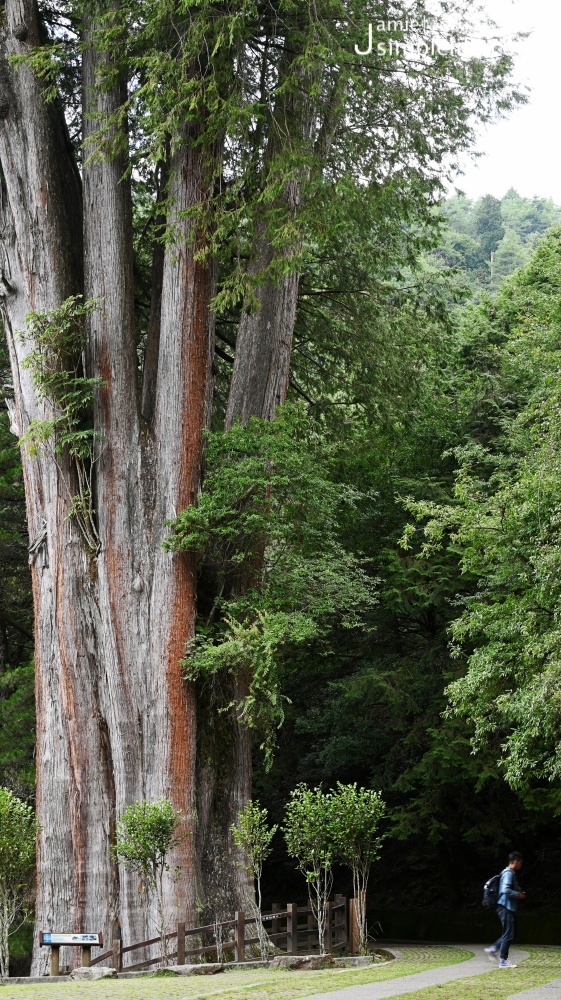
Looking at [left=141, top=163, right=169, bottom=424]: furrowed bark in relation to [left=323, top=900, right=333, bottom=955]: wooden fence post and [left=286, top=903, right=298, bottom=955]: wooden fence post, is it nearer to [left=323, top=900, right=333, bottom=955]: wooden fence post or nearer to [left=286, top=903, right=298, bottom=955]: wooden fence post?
[left=286, top=903, right=298, bottom=955]: wooden fence post

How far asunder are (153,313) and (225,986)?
34.5ft

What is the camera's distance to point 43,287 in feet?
52.4

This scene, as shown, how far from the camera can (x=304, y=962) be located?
12.1 m

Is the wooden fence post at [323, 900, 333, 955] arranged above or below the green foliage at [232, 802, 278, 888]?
below

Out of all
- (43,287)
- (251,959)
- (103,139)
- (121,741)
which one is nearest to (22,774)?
(121,741)

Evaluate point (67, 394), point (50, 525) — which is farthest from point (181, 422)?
point (50, 525)

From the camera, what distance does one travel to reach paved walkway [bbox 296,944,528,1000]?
8.39 metres

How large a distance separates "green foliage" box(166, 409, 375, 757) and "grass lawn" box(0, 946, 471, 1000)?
3.35 metres

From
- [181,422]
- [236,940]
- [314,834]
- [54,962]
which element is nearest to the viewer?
[54,962]

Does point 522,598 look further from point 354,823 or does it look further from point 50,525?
point 50,525

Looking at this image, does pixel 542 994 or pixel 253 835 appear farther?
pixel 253 835

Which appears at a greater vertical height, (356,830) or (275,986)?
(356,830)

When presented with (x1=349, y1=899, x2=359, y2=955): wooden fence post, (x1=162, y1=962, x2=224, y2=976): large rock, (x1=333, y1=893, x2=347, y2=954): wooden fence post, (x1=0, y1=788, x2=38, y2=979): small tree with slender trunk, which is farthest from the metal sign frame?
(x1=333, y1=893, x2=347, y2=954): wooden fence post

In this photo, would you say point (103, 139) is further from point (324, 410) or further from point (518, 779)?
point (518, 779)
